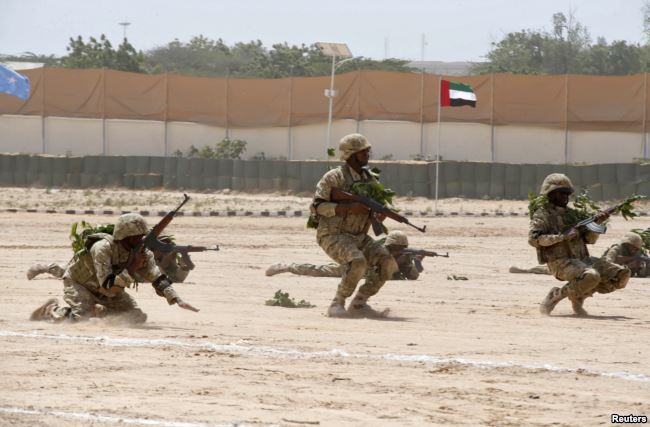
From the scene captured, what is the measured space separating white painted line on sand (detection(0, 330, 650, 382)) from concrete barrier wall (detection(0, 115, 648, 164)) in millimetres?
25672

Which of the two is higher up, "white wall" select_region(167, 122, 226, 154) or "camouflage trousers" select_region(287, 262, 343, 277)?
"white wall" select_region(167, 122, 226, 154)

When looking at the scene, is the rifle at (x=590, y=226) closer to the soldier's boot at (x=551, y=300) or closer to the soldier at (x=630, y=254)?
the soldier's boot at (x=551, y=300)

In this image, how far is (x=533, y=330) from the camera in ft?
35.9

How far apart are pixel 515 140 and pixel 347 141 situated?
78.7ft

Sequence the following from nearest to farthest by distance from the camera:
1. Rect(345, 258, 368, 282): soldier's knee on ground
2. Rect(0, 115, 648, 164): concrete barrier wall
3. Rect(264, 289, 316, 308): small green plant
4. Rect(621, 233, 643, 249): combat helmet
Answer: Rect(345, 258, 368, 282): soldier's knee on ground
Rect(264, 289, 316, 308): small green plant
Rect(621, 233, 643, 249): combat helmet
Rect(0, 115, 648, 164): concrete barrier wall

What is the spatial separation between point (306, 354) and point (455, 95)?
19761mm

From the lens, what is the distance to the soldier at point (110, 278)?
10.7 meters

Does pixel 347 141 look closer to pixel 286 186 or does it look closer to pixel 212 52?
pixel 286 186

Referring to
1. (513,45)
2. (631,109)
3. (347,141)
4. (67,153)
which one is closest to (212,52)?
(513,45)

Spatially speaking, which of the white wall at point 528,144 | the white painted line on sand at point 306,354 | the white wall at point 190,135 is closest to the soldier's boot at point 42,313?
the white painted line on sand at point 306,354

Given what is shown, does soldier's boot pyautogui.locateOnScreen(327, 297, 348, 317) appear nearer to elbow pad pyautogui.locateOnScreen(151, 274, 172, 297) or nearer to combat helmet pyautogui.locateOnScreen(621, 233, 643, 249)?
elbow pad pyautogui.locateOnScreen(151, 274, 172, 297)

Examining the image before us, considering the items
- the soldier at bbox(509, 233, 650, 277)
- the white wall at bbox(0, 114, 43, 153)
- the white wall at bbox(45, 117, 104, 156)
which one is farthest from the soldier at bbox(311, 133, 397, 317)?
the white wall at bbox(0, 114, 43, 153)

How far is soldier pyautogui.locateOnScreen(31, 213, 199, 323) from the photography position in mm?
10695

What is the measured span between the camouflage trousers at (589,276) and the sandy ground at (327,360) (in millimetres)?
290
